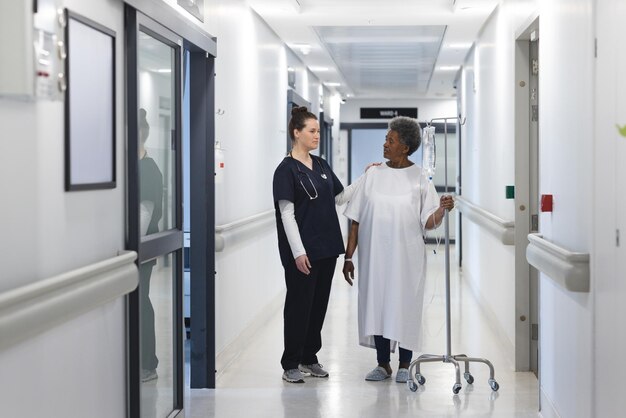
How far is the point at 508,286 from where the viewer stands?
7.14 m

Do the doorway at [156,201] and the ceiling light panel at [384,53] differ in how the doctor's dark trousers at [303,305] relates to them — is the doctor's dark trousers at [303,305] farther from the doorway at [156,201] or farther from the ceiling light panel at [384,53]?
the ceiling light panel at [384,53]

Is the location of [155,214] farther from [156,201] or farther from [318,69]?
[318,69]

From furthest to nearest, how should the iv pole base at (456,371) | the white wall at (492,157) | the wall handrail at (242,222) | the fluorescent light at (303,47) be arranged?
the fluorescent light at (303,47) < the white wall at (492,157) < the wall handrail at (242,222) < the iv pole base at (456,371)

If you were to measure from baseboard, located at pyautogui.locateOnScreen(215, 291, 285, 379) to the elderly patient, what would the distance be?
3.60 feet

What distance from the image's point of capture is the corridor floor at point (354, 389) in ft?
17.8

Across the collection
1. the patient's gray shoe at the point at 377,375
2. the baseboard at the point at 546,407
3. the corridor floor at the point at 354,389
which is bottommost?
the corridor floor at the point at 354,389

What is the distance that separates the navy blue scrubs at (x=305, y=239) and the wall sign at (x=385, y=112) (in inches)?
565

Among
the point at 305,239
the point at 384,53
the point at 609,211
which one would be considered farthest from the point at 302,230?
the point at 384,53

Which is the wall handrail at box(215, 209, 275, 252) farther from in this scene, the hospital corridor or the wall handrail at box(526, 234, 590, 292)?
the wall handrail at box(526, 234, 590, 292)

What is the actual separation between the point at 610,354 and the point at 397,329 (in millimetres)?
2463

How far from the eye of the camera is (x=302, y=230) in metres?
5.98

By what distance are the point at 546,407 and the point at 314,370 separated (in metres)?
1.79

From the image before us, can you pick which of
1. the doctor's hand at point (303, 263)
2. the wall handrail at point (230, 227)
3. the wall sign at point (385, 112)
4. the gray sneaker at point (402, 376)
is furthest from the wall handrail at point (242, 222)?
the wall sign at point (385, 112)

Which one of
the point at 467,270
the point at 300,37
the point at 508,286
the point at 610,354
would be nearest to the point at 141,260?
the point at 610,354
